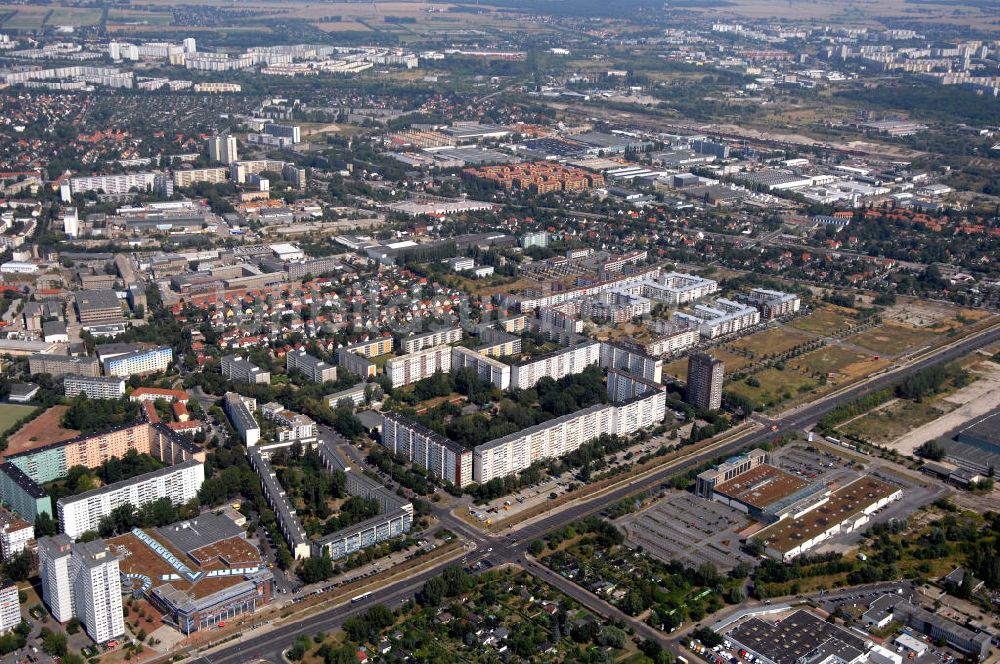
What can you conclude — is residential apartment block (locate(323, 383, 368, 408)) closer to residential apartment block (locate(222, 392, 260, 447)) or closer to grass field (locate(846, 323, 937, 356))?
residential apartment block (locate(222, 392, 260, 447))

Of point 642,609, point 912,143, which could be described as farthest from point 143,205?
point 912,143

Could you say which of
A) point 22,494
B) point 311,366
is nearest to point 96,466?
point 22,494

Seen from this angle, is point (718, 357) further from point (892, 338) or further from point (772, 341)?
point (892, 338)

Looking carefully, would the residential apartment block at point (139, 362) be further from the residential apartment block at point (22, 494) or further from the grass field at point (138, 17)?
the grass field at point (138, 17)

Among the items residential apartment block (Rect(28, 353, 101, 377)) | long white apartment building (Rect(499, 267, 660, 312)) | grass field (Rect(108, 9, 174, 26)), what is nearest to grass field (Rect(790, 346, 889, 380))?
long white apartment building (Rect(499, 267, 660, 312))

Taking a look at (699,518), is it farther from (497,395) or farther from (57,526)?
(57,526)

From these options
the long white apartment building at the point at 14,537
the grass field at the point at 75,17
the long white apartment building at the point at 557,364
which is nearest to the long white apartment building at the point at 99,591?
the long white apartment building at the point at 14,537

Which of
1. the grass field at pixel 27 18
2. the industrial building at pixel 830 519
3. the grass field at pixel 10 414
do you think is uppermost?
the grass field at pixel 27 18
